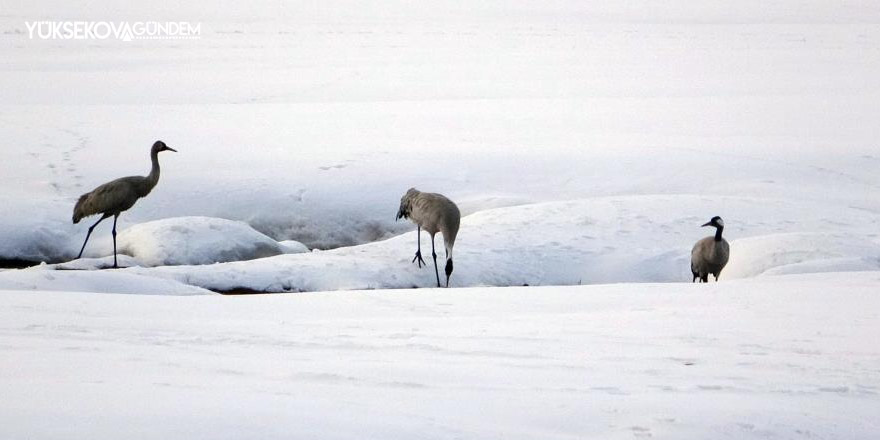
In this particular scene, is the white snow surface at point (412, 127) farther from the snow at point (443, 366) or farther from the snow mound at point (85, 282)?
the snow at point (443, 366)

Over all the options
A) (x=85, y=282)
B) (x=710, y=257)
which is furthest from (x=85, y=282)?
(x=710, y=257)

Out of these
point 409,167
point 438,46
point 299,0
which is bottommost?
point 409,167

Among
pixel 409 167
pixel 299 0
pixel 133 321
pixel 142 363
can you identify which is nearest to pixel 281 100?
pixel 409 167

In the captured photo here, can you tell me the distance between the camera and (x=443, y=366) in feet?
14.2

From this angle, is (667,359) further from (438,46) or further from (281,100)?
(438,46)

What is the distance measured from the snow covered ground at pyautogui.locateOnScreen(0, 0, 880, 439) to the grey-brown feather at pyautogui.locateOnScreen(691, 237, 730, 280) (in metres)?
0.30

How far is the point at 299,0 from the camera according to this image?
5919 centimetres

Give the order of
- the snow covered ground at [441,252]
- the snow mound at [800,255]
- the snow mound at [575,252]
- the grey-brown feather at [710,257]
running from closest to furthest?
the snow covered ground at [441,252]
the snow mound at [800,255]
the snow mound at [575,252]
the grey-brown feather at [710,257]

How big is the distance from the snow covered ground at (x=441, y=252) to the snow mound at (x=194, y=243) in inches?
1.3

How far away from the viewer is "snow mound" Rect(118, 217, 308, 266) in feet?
32.6

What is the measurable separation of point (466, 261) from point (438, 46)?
24440 millimetres

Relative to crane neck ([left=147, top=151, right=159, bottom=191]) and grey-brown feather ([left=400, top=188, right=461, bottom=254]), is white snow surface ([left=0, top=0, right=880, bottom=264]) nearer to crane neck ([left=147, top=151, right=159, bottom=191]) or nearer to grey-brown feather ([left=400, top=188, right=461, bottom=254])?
crane neck ([left=147, top=151, right=159, bottom=191])

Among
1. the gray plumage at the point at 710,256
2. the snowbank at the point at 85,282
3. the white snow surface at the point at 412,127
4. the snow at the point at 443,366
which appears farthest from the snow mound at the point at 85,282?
the gray plumage at the point at 710,256

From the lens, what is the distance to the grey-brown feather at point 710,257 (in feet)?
30.4
